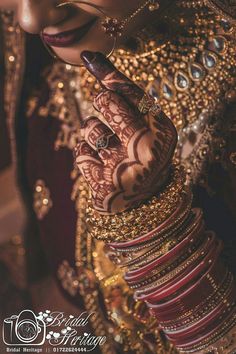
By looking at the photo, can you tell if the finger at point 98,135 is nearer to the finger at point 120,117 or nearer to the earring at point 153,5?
the finger at point 120,117

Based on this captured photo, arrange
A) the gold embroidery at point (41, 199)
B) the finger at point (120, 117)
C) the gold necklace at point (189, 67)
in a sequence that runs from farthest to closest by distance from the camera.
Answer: the gold embroidery at point (41, 199), the gold necklace at point (189, 67), the finger at point (120, 117)

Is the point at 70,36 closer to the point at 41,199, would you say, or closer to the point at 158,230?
the point at 158,230

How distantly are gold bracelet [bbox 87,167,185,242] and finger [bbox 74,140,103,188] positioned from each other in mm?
52

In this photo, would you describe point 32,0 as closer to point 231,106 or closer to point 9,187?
point 231,106

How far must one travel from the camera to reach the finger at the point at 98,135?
0.78 m

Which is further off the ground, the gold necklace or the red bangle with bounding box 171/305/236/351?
the gold necklace

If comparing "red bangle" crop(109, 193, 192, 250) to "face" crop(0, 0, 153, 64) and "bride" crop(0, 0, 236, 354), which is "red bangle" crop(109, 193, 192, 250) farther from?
"face" crop(0, 0, 153, 64)

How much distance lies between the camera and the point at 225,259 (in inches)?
34.4

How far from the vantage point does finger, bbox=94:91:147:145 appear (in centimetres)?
76

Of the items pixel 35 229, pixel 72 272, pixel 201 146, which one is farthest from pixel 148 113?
pixel 35 229

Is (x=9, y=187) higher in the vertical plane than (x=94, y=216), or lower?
lower

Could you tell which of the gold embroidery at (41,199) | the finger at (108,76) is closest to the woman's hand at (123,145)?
the finger at (108,76)

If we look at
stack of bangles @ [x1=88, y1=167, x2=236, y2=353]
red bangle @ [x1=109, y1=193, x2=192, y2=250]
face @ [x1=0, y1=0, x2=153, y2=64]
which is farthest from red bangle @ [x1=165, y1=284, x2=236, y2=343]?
face @ [x1=0, y1=0, x2=153, y2=64]

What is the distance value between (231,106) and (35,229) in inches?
20.7
